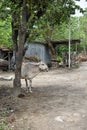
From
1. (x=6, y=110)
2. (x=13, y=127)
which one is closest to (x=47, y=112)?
(x=6, y=110)

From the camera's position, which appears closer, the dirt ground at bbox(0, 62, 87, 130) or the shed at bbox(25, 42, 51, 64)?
the dirt ground at bbox(0, 62, 87, 130)

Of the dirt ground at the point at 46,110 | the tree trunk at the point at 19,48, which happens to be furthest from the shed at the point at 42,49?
the tree trunk at the point at 19,48

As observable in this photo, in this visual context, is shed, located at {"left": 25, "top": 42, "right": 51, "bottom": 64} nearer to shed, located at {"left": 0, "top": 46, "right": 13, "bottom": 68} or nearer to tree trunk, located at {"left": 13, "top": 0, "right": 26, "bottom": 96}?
shed, located at {"left": 0, "top": 46, "right": 13, "bottom": 68}

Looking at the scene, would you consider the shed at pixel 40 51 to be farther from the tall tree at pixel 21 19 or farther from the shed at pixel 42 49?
the tall tree at pixel 21 19

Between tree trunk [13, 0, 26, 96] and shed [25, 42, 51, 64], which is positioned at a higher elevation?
tree trunk [13, 0, 26, 96]

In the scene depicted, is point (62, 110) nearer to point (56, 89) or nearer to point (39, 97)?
point (39, 97)

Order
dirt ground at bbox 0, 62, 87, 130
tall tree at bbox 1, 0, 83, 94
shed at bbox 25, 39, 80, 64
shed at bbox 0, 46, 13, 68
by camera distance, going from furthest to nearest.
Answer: shed at bbox 25, 39, 80, 64 → shed at bbox 0, 46, 13, 68 → tall tree at bbox 1, 0, 83, 94 → dirt ground at bbox 0, 62, 87, 130

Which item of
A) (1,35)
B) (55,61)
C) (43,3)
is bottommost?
(55,61)

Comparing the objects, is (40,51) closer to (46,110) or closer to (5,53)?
(5,53)

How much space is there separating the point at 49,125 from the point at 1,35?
15834 mm

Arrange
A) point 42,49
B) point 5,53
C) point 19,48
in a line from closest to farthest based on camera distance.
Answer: point 19,48 < point 5,53 < point 42,49

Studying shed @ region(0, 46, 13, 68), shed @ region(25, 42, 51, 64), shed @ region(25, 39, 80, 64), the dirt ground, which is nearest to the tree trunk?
the dirt ground

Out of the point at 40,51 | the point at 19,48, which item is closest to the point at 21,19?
the point at 19,48

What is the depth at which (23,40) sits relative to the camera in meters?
12.0
